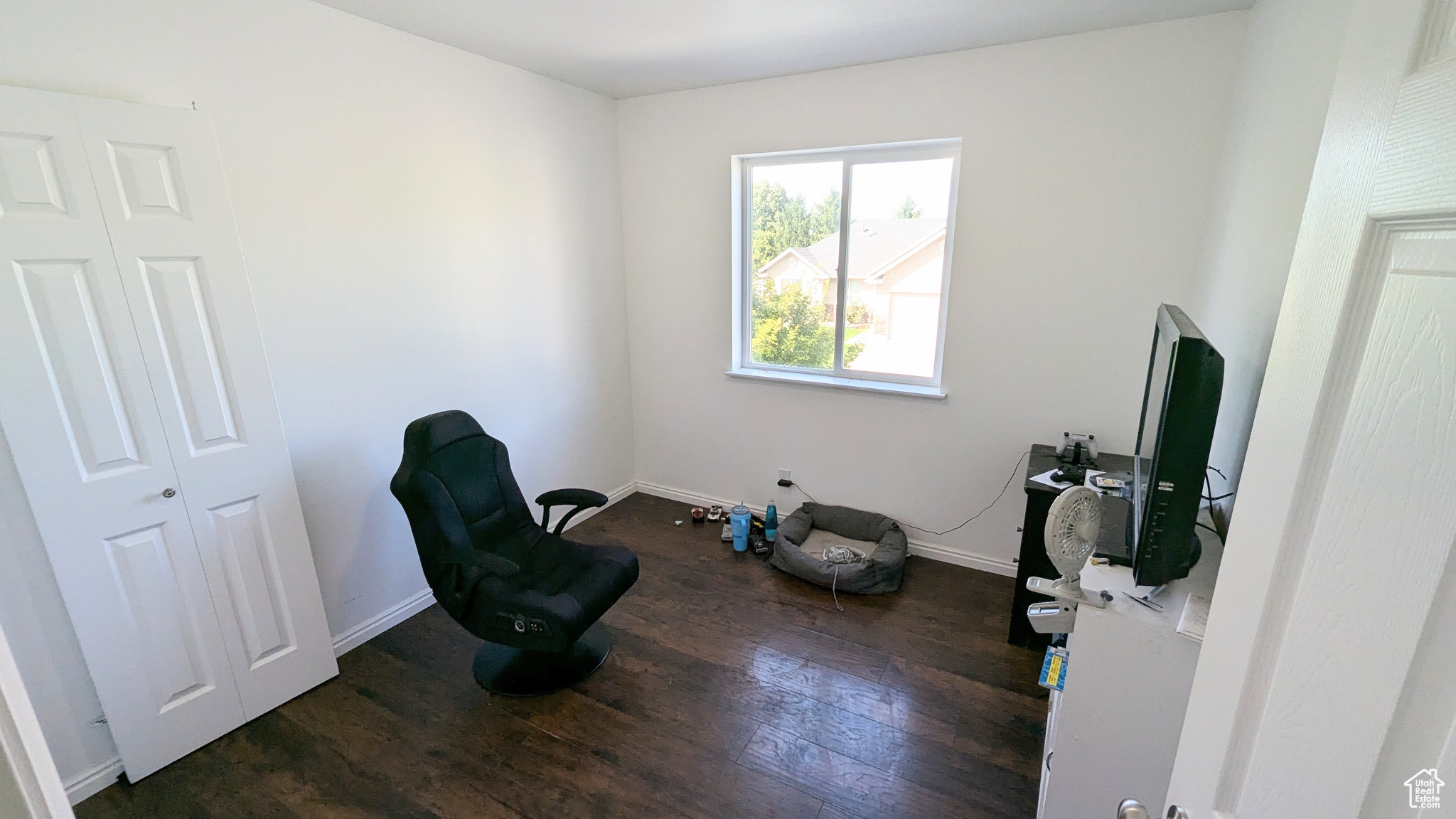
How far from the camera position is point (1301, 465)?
0.54 metres

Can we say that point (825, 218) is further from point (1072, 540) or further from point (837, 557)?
point (1072, 540)

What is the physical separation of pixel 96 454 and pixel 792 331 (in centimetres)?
289

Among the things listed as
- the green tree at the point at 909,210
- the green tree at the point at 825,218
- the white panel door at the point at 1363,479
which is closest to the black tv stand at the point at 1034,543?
the green tree at the point at 909,210

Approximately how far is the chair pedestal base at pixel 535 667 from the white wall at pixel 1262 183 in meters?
2.25

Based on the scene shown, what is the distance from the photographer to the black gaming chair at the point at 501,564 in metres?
1.97

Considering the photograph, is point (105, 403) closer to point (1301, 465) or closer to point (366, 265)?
point (366, 265)

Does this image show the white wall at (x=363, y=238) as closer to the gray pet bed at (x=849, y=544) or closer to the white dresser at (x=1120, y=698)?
the gray pet bed at (x=849, y=544)

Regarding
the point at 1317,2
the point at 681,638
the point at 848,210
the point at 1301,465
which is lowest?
the point at 681,638

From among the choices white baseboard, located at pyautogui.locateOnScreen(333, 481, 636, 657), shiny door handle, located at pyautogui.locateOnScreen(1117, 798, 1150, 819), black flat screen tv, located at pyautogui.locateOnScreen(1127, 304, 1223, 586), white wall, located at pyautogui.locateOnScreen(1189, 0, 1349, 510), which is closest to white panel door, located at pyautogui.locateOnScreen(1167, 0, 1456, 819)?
shiny door handle, located at pyautogui.locateOnScreen(1117, 798, 1150, 819)

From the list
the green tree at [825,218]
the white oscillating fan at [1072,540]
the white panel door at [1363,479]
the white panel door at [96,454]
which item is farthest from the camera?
the green tree at [825,218]

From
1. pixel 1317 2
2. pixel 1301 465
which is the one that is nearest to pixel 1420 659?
pixel 1301 465

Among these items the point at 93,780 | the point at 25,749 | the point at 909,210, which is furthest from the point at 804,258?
the point at 93,780

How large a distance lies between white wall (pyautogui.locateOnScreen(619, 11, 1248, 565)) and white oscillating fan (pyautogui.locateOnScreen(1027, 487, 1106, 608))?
158 centimetres

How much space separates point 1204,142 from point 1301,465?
237cm
